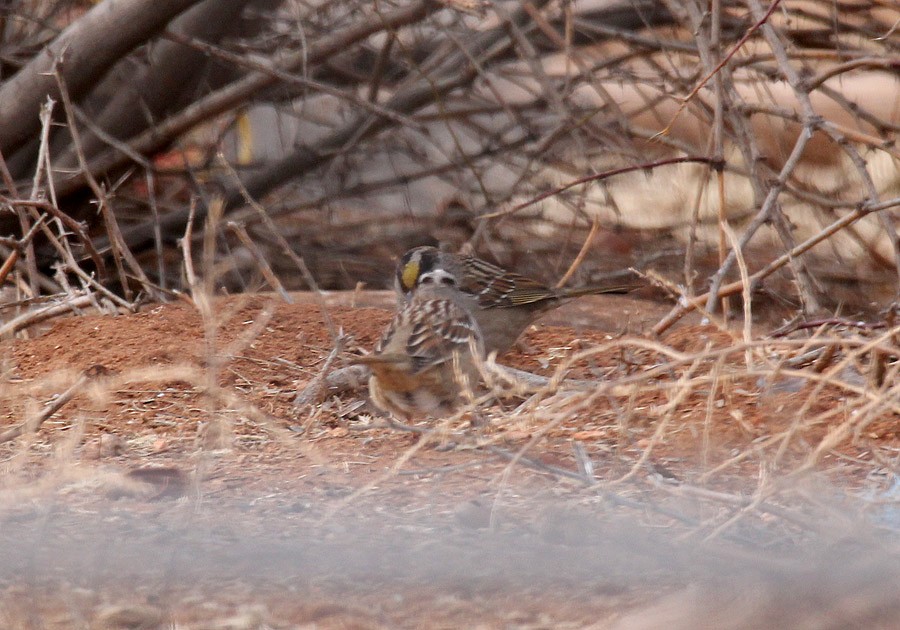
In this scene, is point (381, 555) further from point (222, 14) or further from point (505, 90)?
point (505, 90)

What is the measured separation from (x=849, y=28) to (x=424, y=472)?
4598mm

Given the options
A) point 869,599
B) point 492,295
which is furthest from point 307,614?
point 492,295

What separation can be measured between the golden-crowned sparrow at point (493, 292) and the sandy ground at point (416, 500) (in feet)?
0.50

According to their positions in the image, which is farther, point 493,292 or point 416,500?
point 493,292

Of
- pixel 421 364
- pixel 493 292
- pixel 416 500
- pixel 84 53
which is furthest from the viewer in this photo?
pixel 84 53

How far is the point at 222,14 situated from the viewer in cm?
685

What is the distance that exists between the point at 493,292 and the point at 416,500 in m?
2.05

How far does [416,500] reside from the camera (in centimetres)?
334

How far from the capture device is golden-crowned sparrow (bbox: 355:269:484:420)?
4.30 meters

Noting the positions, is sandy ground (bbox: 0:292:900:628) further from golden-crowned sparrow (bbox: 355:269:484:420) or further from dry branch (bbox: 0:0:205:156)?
dry branch (bbox: 0:0:205:156)

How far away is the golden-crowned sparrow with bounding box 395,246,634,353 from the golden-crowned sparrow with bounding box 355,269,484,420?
403mm

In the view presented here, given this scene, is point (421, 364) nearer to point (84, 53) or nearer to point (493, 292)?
point (493, 292)

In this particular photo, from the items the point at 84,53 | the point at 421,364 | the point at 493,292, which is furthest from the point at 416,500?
the point at 84,53

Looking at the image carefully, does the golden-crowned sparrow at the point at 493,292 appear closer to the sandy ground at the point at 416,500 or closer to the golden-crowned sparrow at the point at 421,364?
the sandy ground at the point at 416,500
